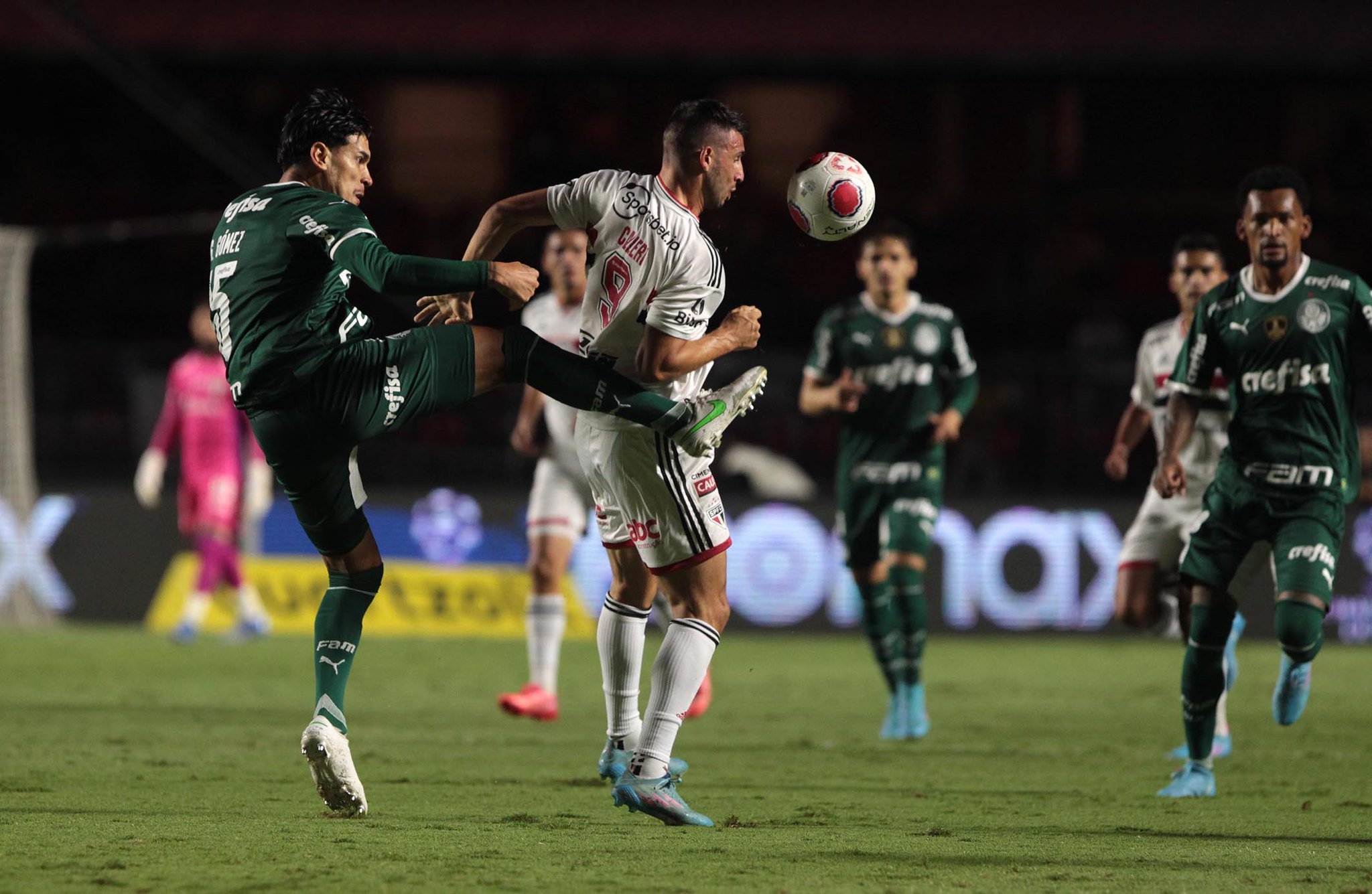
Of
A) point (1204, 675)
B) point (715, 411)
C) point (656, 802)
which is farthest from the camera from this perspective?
point (1204, 675)

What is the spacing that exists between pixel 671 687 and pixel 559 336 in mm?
3764

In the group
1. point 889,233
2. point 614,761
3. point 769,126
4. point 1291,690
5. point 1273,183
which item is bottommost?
point 614,761

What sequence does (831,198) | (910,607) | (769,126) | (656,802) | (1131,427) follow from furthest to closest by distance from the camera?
(769,126)
(910,607)
(1131,427)
(831,198)
(656,802)

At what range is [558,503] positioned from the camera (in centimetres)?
911

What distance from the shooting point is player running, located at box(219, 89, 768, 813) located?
532 centimetres

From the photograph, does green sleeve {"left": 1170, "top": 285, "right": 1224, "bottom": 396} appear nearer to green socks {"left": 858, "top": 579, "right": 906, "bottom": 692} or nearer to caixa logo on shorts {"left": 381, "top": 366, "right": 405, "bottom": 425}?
green socks {"left": 858, "top": 579, "right": 906, "bottom": 692}

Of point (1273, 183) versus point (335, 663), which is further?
point (1273, 183)

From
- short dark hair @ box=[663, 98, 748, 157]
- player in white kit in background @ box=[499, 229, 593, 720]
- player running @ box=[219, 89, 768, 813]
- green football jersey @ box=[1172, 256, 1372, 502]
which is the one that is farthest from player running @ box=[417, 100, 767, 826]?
player in white kit in background @ box=[499, 229, 593, 720]

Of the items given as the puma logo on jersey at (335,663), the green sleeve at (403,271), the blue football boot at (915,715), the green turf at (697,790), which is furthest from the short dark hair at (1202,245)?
the puma logo on jersey at (335,663)

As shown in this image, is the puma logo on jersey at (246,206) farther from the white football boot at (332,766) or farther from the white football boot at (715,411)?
the white football boot at (332,766)

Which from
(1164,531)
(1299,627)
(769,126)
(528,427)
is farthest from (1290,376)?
(769,126)

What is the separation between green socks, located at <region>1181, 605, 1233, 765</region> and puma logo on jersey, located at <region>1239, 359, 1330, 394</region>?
815mm

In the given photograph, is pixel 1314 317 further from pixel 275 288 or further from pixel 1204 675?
pixel 275 288

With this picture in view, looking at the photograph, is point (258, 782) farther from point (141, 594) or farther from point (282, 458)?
point (141, 594)
